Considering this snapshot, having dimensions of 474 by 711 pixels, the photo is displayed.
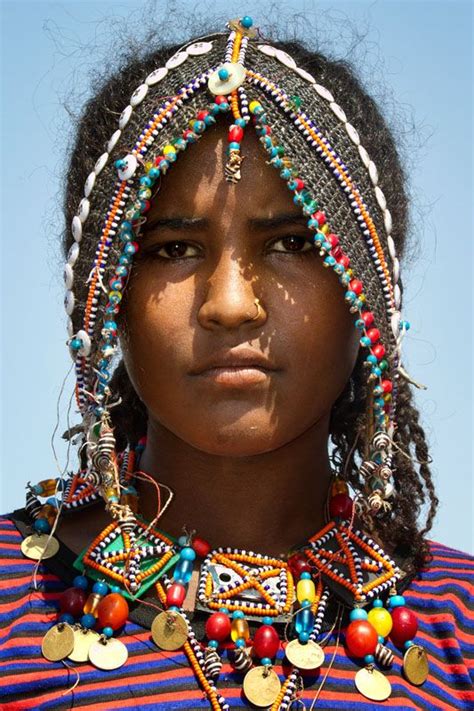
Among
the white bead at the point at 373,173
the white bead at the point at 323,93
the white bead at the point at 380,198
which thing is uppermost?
the white bead at the point at 323,93

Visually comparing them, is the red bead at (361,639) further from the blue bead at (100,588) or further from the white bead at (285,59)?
the white bead at (285,59)

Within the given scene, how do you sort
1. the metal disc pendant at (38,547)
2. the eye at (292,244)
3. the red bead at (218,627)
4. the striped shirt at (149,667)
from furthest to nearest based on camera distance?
the metal disc pendant at (38,547), the eye at (292,244), the red bead at (218,627), the striped shirt at (149,667)

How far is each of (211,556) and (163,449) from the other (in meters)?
0.36

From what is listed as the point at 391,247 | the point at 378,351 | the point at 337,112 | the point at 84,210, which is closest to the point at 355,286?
the point at 378,351

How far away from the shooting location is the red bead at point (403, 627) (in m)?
3.70

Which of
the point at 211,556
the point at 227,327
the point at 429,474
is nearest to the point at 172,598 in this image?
the point at 211,556

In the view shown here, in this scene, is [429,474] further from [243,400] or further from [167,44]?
[167,44]

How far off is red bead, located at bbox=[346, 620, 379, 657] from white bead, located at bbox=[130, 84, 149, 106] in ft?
5.14

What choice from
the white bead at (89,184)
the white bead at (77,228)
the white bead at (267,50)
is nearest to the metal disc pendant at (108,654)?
the white bead at (77,228)

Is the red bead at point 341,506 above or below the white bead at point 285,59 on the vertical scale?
below

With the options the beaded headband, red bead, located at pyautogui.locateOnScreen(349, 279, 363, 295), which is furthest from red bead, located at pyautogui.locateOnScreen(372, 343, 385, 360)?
red bead, located at pyautogui.locateOnScreen(349, 279, 363, 295)

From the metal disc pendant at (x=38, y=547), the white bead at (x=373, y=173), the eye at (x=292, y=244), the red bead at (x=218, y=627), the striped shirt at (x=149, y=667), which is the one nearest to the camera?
the striped shirt at (x=149, y=667)

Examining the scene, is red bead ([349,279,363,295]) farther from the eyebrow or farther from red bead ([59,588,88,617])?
red bead ([59,588,88,617])

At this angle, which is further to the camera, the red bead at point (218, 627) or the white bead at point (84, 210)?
the white bead at point (84, 210)
